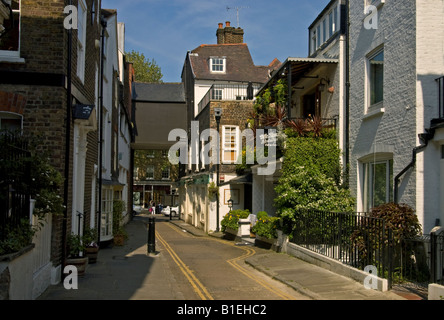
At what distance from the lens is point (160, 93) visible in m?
39.1

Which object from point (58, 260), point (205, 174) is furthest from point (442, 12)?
point (205, 174)

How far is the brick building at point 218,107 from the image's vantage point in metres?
27.2

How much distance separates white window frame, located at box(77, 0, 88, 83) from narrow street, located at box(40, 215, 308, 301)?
5167 mm

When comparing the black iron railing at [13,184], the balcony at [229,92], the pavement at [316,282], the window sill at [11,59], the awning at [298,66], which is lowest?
the pavement at [316,282]

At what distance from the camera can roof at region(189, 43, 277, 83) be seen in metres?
36.3

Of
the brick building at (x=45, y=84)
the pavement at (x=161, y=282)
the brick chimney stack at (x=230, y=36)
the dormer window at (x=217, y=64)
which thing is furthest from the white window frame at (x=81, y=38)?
the brick chimney stack at (x=230, y=36)

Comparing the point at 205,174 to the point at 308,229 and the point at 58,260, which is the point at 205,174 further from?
the point at 58,260

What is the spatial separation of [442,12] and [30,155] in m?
9.38

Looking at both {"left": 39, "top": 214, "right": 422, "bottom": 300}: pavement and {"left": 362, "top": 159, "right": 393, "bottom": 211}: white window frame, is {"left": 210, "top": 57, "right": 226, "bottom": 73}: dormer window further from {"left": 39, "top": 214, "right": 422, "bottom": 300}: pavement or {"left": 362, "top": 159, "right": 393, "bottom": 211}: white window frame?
{"left": 362, "top": 159, "right": 393, "bottom": 211}: white window frame

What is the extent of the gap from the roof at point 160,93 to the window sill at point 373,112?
26.3 m

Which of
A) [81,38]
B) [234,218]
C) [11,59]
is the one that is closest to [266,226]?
[234,218]

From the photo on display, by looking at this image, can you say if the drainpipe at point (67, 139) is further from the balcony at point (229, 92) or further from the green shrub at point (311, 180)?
the balcony at point (229, 92)

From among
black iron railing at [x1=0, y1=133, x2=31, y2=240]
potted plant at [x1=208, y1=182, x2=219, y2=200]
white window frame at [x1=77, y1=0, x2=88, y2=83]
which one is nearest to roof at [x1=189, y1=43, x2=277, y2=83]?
potted plant at [x1=208, y1=182, x2=219, y2=200]

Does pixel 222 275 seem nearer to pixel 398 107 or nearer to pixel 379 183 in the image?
pixel 379 183
